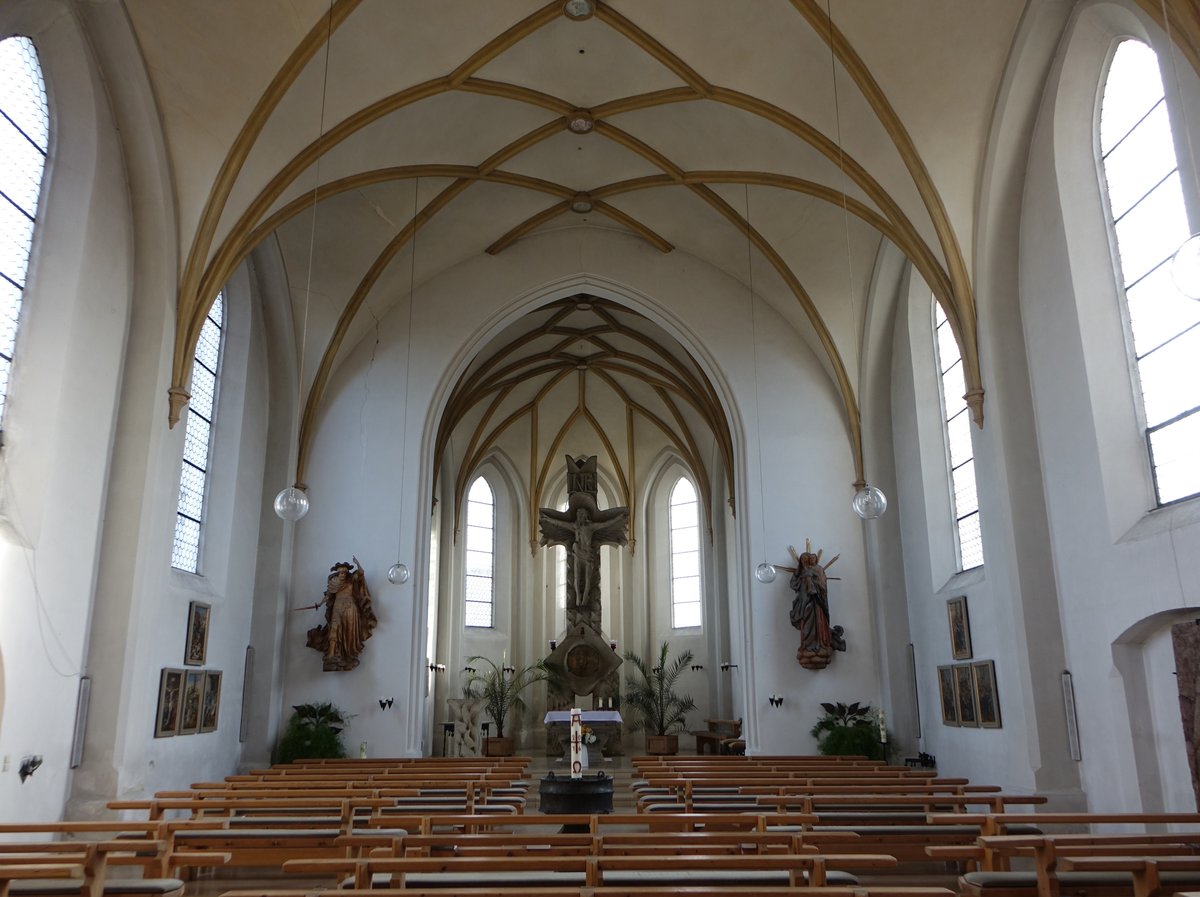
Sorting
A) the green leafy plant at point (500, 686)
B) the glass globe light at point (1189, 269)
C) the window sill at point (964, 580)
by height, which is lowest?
the green leafy plant at point (500, 686)

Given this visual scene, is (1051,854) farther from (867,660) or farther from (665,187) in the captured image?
(665,187)

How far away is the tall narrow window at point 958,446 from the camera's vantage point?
45.7 ft

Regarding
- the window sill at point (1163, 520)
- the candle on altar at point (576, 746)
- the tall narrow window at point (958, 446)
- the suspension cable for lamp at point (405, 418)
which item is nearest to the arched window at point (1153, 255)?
the window sill at point (1163, 520)

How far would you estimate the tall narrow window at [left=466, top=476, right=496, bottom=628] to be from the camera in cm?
2528

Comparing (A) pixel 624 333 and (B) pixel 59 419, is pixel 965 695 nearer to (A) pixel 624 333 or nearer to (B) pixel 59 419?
(A) pixel 624 333

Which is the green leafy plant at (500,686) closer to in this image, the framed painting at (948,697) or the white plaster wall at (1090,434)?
the framed painting at (948,697)

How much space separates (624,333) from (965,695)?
1060 cm

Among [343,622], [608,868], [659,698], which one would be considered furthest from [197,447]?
[659,698]

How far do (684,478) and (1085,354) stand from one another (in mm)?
16372

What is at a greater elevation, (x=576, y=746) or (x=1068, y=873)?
(x=576, y=746)

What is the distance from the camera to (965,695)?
1330 centimetres

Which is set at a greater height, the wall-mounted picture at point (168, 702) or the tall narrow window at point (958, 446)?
the tall narrow window at point (958, 446)

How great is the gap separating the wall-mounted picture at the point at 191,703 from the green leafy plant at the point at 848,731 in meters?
A: 9.03

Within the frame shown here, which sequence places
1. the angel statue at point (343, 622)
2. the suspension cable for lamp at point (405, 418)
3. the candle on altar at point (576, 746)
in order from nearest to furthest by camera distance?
the candle on altar at point (576, 746) → the suspension cable for lamp at point (405, 418) → the angel statue at point (343, 622)
